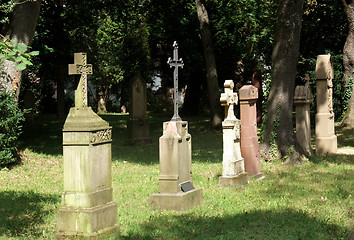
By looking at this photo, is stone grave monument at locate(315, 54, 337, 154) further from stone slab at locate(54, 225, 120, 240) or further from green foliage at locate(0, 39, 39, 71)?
green foliage at locate(0, 39, 39, 71)

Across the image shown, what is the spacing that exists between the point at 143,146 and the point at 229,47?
12759mm

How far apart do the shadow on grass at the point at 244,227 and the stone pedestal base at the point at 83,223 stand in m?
0.35

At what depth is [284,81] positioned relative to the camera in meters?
14.9

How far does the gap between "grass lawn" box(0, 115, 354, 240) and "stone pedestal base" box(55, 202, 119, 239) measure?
312 mm

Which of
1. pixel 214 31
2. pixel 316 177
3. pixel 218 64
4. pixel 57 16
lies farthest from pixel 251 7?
pixel 316 177

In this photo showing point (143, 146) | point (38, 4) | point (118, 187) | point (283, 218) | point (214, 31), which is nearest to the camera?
point (283, 218)

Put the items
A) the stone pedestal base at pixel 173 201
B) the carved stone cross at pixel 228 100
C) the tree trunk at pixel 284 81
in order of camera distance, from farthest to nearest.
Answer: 1. the tree trunk at pixel 284 81
2. the carved stone cross at pixel 228 100
3. the stone pedestal base at pixel 173 201

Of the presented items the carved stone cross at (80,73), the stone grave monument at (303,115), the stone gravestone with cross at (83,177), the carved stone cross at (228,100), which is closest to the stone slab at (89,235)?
the stone gravestone with cross at (83,177)

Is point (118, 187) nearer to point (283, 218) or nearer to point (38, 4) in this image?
point (283, 218)

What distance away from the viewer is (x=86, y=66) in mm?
7586

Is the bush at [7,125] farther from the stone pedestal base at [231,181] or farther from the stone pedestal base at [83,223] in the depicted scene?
the stone pedestal base at [83,223]

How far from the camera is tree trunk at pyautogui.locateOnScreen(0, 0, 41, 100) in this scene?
14898mm

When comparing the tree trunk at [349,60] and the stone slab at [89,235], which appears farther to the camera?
the tree trunk at [349,60]

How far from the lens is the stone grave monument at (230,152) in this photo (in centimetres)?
1113
